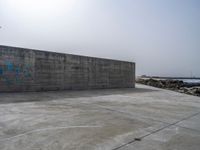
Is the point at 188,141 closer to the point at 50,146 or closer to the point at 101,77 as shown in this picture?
the point at 50,146

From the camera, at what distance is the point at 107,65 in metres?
15.5

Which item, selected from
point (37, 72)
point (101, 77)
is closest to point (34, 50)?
point (37, 72)

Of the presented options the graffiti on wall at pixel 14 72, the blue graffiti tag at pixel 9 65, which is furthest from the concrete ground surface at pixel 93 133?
the blue graffiti tag at pixel 9 65

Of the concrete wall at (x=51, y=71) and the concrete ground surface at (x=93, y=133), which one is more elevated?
the concrete wall at (x=51, y=71)

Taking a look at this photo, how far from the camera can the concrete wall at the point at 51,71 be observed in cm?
979

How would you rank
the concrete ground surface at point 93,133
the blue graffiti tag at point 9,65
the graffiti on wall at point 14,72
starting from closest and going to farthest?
1. the concrete ground surface at point 93,133
2. the graffiti on wall at point 14,72
3. the blue graffiti tag at point 9,65

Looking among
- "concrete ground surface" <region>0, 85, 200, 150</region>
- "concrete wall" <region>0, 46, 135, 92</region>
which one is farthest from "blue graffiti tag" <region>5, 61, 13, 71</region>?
"concrete ground surface" <region>0, 85, 200, 150</region>

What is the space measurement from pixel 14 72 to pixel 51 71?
2.25m

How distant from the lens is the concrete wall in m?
9.79

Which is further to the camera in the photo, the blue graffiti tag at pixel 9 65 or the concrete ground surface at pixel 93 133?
the blue graffiti tag at pixel 9 65

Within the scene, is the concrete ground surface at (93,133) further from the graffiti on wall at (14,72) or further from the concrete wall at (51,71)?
the concrete wall at (51,71)

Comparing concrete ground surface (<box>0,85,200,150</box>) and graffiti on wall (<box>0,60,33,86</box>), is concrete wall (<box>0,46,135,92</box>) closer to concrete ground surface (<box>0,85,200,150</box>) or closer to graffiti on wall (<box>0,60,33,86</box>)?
graffiti on wall (<box>0,60,33,86</box>)

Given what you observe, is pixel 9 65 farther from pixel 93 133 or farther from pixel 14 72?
pixel 93 133

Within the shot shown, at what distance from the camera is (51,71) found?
1155 centimetres
